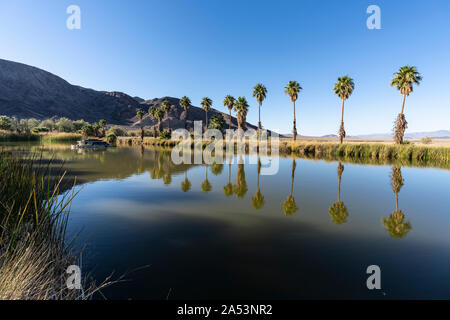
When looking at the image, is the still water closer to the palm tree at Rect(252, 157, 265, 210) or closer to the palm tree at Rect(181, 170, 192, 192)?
the palm tree at Rect(252, 157, 265, 210)

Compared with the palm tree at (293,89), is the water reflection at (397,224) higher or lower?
lower

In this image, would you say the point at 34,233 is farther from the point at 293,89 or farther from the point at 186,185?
the point at 293,89

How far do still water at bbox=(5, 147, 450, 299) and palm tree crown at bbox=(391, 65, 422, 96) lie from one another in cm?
3643

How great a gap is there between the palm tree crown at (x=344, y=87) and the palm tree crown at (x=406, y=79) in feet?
25.4

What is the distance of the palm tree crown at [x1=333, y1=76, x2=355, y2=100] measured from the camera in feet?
164

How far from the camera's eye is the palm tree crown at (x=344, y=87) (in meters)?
50.1

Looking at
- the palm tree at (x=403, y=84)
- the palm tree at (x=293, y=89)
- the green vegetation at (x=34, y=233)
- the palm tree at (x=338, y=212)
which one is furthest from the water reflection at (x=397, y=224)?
the palm tree at (x=293, y=89)

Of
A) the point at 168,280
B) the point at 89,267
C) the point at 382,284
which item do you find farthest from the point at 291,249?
the point at 89,267

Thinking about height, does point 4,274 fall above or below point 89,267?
above

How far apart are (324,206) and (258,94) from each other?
181ft

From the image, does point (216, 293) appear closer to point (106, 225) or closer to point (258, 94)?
point (106, 225)

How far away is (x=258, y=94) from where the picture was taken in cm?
6344

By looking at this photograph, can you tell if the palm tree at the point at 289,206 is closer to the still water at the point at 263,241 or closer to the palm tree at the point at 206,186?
the still water at the point at 263,241

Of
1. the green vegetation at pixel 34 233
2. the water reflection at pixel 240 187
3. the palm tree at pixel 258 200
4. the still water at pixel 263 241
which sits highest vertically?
the green vegetation at pixel 34 233
